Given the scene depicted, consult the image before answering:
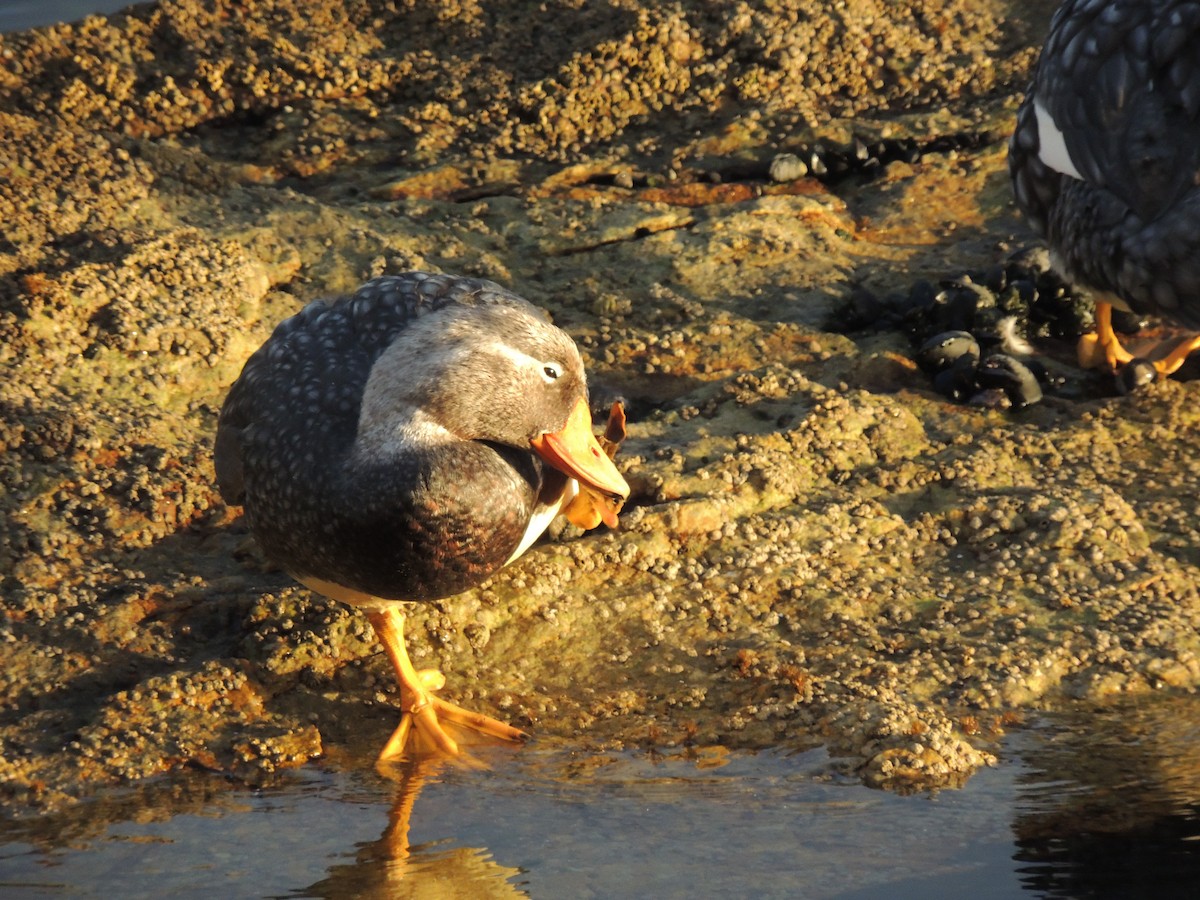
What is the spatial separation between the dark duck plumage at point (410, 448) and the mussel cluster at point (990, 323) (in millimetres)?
1886

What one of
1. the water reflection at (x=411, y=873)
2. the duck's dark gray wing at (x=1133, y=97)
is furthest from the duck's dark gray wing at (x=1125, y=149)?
the water reflection at (x=411, y=873)

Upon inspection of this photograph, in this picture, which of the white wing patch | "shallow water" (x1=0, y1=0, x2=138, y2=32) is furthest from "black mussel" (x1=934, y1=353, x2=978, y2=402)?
"shallow water" (x1=0, y1=0, x2=138, y2=32)

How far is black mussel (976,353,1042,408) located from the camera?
223 inches

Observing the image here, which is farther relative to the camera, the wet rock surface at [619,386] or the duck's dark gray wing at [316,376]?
the wet rock surface at [619,386]

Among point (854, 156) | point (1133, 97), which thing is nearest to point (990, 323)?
point (1133, 97)

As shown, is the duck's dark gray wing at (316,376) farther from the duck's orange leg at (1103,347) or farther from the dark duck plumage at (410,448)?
the duck's orange leg at (1103,347)

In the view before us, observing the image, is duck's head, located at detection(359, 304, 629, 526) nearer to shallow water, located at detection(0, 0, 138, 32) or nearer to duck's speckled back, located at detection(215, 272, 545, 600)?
duck's speckled back, located at detection(215, 272, 545, 600)

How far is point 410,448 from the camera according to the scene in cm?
405

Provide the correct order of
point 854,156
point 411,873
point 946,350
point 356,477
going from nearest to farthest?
point 411,873, point 356,477, point 946,350, point 854,156

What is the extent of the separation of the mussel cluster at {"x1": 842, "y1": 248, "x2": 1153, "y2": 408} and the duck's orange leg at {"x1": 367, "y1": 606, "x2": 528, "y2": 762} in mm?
2426

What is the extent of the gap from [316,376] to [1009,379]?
2.73 meters

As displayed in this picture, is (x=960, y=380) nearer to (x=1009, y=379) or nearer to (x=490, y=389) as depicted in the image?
(x=1009, y=379)

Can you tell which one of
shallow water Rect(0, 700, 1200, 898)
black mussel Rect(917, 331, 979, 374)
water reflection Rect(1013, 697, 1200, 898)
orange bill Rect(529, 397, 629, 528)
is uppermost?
orange bill Rect(529, 397, 629, 528)

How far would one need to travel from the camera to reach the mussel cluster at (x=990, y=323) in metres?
5.69
